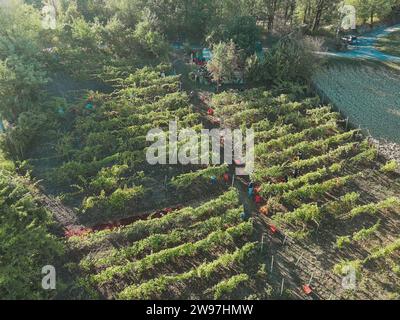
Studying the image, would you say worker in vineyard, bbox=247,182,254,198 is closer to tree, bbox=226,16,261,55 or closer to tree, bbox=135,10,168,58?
tree, bbox=226,16,261,55

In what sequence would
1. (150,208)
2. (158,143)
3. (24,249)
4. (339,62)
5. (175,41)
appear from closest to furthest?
(24,249)
(150,208)
(158,143)
(339,62)
(175,41)

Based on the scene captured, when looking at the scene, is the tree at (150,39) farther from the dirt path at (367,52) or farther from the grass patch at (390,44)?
the grass patch at (390,44)

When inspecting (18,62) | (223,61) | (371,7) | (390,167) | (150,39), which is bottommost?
(390,167)

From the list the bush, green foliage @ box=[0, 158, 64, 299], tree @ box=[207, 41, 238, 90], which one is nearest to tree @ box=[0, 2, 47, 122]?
green foliage @ box=[0, 158, 64, 299]

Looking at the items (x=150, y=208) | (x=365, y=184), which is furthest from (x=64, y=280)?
(x=365, y=184)

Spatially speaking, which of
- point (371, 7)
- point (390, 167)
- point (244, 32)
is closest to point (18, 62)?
point (244, 32)

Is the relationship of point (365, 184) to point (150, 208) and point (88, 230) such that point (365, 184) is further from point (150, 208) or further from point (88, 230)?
point (88, 230)

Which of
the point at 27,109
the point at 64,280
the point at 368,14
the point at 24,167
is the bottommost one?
the point at 64,280

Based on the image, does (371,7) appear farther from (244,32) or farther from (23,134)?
(23,134)

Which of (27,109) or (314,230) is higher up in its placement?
(27,109)
